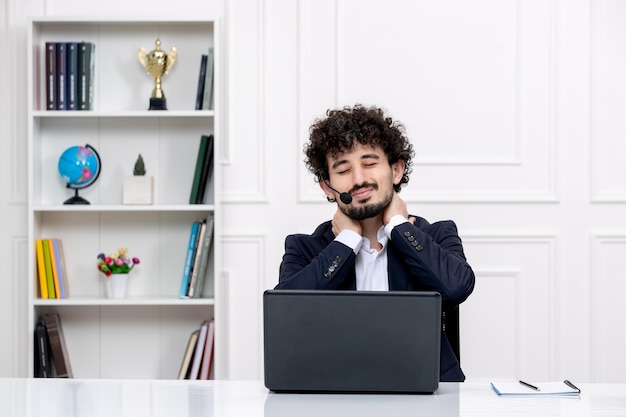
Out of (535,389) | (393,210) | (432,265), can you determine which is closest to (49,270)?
(393,210)

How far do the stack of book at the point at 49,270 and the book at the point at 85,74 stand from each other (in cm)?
61

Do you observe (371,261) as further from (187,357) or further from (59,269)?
(59,269)

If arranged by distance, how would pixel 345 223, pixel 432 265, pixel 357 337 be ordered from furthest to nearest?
pixel 345 223 → pixel 432 265 → pixel 357 337

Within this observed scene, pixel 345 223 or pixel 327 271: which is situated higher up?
pixel 345 223

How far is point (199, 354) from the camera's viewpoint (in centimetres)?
335

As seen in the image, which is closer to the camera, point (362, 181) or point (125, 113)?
point (362, 181)

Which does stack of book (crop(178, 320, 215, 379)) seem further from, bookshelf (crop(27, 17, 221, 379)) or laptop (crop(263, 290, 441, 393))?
laptop (crop(263, 290, 441, 393))

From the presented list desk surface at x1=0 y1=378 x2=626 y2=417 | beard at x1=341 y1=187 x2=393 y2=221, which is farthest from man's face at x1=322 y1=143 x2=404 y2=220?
desk surface at x1=0 y1=378 x2=626 y2=417

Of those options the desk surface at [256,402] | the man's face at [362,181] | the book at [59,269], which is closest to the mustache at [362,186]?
the man's face at [362,181]

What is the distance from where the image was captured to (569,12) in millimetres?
3445

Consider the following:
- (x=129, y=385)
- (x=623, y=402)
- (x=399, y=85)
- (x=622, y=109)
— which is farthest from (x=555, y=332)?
(x=129, y=385)

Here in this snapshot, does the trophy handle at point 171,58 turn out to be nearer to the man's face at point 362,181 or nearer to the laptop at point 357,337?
the man's face at point 362,181

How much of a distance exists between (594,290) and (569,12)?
122 centimetres

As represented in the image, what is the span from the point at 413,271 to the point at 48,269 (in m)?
1.90
